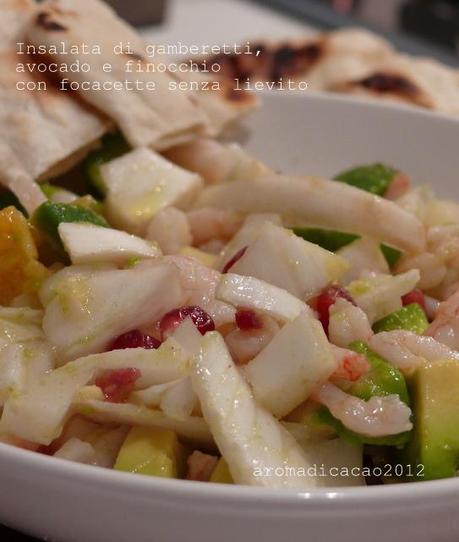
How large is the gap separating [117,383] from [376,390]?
0.37 meters

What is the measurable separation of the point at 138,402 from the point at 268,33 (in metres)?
3.69

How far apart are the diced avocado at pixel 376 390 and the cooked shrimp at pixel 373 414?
13mm

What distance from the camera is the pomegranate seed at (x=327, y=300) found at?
1336mm

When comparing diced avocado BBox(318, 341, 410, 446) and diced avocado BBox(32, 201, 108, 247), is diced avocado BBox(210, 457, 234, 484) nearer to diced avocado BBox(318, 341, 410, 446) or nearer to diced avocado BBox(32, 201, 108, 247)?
diced avocado BBox(318, 341, 410, 446)

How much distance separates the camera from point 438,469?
1.12m

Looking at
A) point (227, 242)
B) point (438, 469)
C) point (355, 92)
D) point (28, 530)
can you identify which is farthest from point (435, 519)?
point (355, 92)

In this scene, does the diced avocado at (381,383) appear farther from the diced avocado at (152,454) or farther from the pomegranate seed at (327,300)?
the diced avocado at (152,454)

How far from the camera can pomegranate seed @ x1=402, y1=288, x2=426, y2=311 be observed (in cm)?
147

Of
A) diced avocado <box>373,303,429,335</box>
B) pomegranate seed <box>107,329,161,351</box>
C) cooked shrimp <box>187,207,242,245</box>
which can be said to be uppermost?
pomegranate seed <box>107,329,161,351</box>

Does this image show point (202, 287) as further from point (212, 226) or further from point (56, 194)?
point (56, 194)

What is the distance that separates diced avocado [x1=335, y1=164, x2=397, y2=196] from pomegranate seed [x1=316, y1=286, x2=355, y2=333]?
47 cm

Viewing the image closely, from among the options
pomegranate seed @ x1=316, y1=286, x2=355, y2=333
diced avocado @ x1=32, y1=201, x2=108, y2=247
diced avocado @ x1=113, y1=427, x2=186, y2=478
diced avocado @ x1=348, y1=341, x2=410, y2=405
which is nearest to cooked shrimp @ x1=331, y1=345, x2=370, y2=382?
diced avocado @ x1=348, y1=341, x2=410, y2=405

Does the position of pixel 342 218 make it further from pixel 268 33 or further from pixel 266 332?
pixel 268 33

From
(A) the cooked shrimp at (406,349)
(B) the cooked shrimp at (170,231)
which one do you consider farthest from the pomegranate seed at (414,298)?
(B) the cooked shrimp at (170,231)
